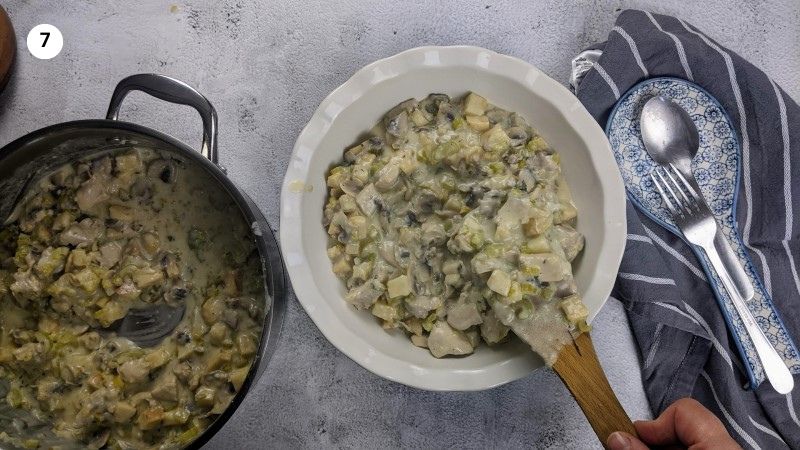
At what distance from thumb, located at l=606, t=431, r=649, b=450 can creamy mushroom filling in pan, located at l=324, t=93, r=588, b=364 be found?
24 cm

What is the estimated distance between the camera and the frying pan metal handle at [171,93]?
1.88 metres

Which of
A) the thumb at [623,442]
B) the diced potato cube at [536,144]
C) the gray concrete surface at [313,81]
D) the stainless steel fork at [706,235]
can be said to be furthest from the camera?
the gray concrete surface at [313,81]

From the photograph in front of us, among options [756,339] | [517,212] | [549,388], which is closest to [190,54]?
[517,212]

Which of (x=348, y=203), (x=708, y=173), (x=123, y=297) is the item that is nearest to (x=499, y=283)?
(x=348, y=203)

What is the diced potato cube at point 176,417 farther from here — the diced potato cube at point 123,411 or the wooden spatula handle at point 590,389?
the wooden spatula handle at point 590,389

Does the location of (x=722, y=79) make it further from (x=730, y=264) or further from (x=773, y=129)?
(x=730, y=264)

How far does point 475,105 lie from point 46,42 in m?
1.52

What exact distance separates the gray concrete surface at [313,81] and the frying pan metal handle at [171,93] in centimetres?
33

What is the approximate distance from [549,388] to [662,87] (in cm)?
101

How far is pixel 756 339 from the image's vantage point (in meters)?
2.02

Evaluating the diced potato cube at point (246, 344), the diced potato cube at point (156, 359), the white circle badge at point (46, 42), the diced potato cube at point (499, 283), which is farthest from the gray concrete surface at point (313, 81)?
the diced potato cube at point (499, 283)

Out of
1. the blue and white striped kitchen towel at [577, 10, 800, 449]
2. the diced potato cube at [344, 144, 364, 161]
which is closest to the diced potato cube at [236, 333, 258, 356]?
the diced potato cube at [344, 144, 364, 161]

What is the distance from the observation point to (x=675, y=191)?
2.07 meters

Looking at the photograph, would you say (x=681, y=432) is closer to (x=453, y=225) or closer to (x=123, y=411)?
(x=453, y=225)
